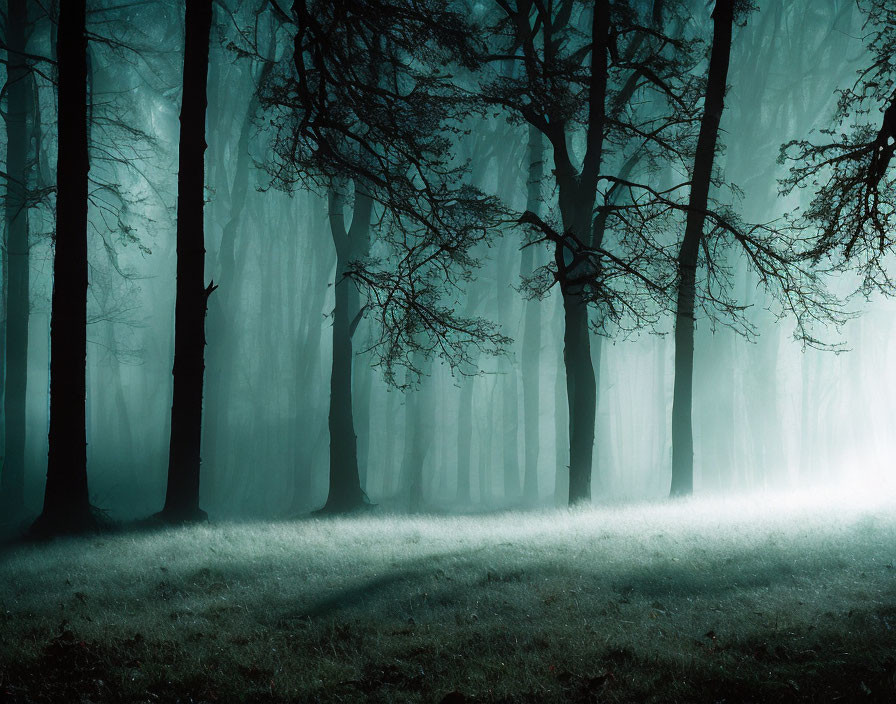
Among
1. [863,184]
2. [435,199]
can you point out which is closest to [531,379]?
[435,199]

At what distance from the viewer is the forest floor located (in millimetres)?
4234

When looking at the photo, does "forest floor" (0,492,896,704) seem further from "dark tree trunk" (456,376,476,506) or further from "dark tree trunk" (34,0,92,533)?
"dark tree trunk" (456,376,476,506)

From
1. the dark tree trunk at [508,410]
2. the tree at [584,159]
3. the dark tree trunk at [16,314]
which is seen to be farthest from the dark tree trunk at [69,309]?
the dark tree trunk at [508,410]

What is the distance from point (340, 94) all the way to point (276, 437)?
63.2ft

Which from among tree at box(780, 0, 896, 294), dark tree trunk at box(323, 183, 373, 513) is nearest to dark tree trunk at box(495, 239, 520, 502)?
dark tree trunk at box(323, 183, 373, 513)

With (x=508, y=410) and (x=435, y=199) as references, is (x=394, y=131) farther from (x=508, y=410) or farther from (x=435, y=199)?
(x=508, y=410)

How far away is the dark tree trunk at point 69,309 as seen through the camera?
10.4 metres

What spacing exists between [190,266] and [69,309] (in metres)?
1.77

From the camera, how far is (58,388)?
10398 mm

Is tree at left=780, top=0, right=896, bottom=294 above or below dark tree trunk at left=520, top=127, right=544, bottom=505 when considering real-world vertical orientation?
above

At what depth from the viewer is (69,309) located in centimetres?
1048

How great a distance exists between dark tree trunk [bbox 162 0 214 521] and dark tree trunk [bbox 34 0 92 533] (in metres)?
1.30

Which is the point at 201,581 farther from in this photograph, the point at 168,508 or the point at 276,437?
the point at 276,437

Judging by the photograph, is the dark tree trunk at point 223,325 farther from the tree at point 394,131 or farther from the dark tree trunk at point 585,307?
the dark tree trunk at point 585,307
